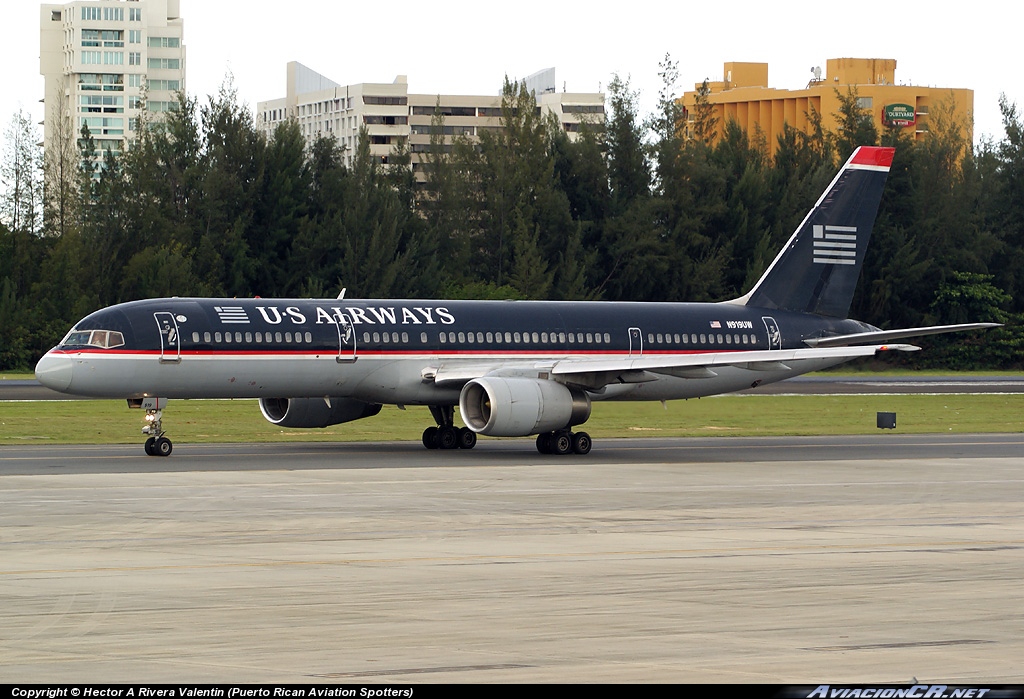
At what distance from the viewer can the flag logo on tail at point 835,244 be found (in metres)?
44.6

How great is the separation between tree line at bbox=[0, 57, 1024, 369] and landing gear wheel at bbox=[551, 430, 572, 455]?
160 feet

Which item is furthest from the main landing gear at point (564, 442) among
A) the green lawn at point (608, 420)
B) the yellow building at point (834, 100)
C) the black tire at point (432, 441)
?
the yellow building at point (834, 100)

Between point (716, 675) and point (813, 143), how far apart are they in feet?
345

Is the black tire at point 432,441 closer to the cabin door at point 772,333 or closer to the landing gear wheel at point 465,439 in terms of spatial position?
the landing gear wheel at point 465,439

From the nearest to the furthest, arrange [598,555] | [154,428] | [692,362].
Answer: [598,555], [154,428], [692,362]

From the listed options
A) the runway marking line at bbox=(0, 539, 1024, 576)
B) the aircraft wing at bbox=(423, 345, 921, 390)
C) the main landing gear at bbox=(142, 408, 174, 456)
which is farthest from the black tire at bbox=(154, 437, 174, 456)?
the runway marking line at bbox=(0, 539, 1024, 576)

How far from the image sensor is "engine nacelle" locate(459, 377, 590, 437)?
3459 centimetres

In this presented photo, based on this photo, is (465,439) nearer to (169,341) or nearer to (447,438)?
(447,438)

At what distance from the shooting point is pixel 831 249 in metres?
44.7

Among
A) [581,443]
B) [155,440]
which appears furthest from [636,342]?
[155,440]

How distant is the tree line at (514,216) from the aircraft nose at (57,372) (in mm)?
47661

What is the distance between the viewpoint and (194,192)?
90812 mm

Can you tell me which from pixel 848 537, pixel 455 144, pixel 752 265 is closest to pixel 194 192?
pixel 455 144

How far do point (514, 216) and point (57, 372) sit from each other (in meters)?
64.5
